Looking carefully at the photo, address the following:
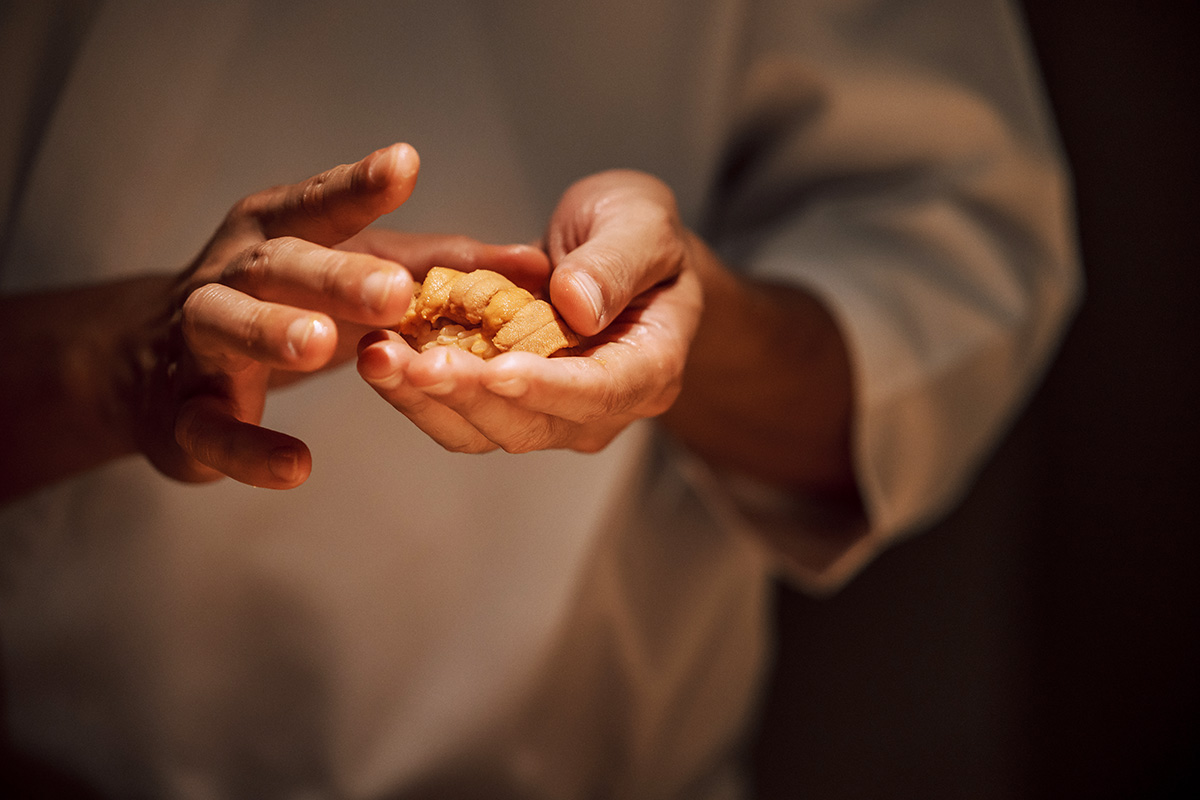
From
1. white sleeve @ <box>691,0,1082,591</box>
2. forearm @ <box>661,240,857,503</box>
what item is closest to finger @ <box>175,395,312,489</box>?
forearm @ <box>661,240,857,503</box>

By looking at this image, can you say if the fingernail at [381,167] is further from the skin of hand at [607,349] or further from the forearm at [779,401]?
the forearm at [779,401]

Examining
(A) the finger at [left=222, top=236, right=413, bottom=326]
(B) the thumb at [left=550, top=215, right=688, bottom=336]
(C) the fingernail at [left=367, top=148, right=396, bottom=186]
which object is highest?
(C) the fingernail at [left=367, top=148, right=396, bottom=186]

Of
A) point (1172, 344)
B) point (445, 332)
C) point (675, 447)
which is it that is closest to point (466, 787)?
point (675, 447)

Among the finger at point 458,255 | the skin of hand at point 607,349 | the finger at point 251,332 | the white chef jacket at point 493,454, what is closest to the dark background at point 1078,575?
the white chef jacket at point 493,454

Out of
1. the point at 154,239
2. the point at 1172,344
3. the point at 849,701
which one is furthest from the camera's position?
the point at 849,701

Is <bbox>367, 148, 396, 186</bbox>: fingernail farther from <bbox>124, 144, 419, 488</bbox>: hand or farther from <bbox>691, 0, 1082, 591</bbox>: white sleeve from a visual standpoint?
<bbox>691, 0, 1082, 591</bbox>: white sleeve

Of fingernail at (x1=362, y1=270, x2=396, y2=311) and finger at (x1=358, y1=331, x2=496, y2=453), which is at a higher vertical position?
fingernail at (x1=362, y1=270, x2=396, y2=311)

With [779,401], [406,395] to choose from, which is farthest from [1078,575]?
[406,395]

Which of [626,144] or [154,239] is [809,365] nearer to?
[626,144]
